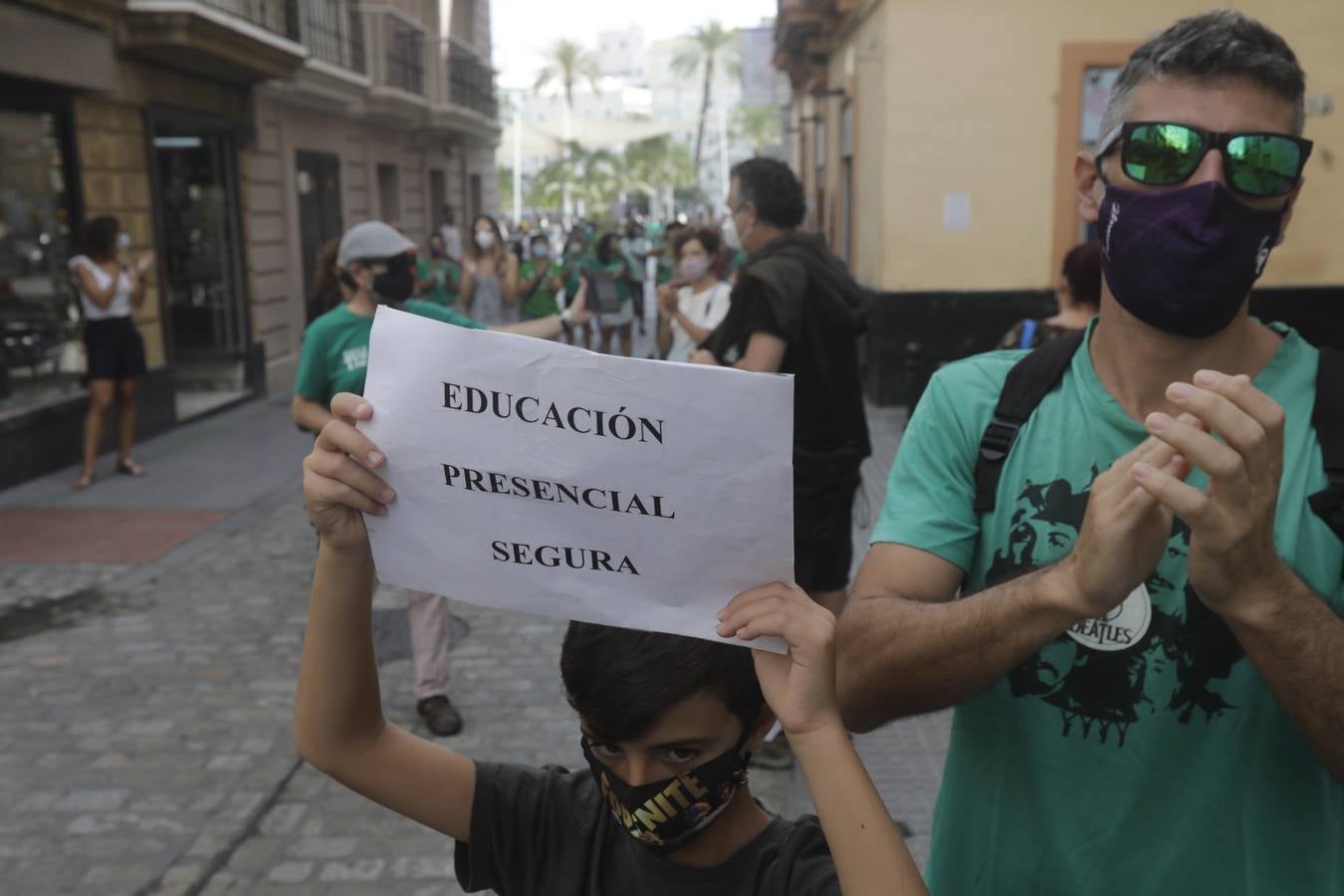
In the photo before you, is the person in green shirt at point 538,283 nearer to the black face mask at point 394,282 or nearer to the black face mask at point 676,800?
the black face mask at point 394,282

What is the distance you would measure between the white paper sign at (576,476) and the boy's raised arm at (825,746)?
3cm

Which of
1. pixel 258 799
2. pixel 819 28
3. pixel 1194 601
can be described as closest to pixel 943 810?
pixel 1194 601

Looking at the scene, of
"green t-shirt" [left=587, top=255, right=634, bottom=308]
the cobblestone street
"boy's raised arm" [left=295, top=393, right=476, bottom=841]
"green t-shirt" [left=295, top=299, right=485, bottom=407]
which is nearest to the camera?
"boy's raised arm" [left=295, top=393, right=476, bottom=841]

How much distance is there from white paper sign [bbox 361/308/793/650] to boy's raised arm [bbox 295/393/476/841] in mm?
46

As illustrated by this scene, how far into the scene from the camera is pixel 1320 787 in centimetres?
155

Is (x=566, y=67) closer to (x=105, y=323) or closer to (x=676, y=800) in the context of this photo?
(x=105, y=323)

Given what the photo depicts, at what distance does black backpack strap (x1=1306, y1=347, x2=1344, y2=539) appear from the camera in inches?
58.9

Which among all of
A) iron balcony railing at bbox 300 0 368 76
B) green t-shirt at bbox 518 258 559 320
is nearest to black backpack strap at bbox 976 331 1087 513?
green t-shirt at bbox 518 258 559 320

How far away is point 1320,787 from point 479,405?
1.13 metres

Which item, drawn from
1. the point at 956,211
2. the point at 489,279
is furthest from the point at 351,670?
the point at 956,211

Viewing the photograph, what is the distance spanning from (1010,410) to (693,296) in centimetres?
566

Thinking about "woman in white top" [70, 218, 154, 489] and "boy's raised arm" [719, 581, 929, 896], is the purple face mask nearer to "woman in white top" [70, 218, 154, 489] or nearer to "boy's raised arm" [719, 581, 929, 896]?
"boy's raised arm" [719, 581, 929, 896]

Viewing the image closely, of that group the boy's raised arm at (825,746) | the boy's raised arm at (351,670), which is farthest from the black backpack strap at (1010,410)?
the boy's raised arm at (351,670)

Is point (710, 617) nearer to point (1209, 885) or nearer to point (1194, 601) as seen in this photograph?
point (1194, 601)
